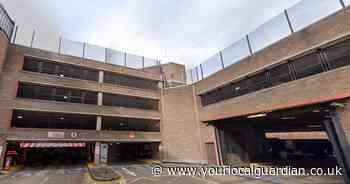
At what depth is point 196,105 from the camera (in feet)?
79.7

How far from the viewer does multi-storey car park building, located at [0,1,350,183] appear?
11.8 meters

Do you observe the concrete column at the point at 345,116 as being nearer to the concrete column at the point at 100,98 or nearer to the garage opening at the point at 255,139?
the garage opening at the point at 255,139

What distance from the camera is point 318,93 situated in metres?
12.0

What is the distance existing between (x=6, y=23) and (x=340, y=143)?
3200cm

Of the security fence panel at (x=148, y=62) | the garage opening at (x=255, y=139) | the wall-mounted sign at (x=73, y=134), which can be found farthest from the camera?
the security fence panel at (x=148, y=62)

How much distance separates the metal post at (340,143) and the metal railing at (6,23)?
3012 centimetres

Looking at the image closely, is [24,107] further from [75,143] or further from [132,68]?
[132,68]

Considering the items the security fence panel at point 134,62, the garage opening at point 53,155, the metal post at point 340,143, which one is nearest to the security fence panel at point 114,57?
the security fence panel at point 134,62

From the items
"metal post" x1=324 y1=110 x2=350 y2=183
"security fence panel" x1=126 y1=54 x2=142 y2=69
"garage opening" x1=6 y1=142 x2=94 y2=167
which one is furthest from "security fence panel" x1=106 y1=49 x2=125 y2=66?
"metal post" x1=324 y1=110 x2=350 y2=183

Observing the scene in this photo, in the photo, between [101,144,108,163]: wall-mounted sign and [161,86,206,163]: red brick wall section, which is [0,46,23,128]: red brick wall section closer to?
[101,144,108,163]: wall-mounted sign

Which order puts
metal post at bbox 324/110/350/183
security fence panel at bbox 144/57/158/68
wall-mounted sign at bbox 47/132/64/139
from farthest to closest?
security fence panel at bbox 144/57/158/68, wall-mounted sign at bbox 47/132/64/139, metal post at bbox 324/110/350/183

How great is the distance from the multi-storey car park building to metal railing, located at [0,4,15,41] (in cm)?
90

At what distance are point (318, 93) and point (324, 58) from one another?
7.95 feet

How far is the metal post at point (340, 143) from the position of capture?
1000 cm
